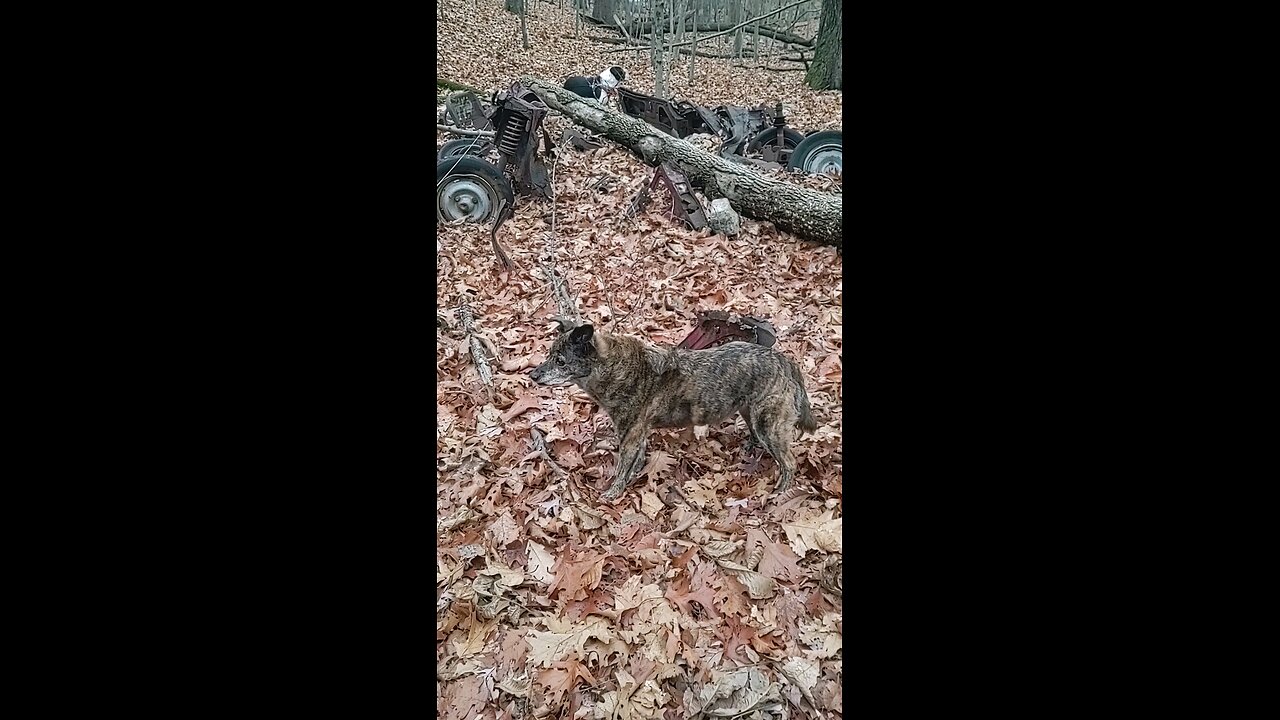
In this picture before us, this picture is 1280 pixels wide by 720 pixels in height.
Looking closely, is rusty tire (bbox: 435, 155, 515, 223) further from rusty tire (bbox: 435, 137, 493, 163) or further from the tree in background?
the tree in background

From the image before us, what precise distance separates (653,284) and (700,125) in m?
3.69

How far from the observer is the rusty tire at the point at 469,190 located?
20.5 feet

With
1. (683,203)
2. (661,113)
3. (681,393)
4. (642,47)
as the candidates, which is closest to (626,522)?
(681,393)

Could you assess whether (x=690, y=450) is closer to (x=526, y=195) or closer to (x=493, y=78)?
(x=526, y=195)

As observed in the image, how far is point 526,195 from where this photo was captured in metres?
6.73

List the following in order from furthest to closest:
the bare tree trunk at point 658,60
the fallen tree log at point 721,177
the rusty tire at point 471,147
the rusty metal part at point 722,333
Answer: the bare tree trunk at point 658,60
the rusty tire at point 471,147
the fallen tree log at point 721,177
the rusty metal part at point 722,333

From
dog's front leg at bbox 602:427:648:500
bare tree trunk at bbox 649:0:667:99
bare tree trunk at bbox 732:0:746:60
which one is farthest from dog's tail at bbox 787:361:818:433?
bare tree trunk at bbox 732:0:746:60

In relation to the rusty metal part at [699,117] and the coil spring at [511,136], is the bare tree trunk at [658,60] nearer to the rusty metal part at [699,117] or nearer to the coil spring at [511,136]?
the rusty metal part at [699,117]

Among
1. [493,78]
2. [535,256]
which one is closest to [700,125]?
[493,78]

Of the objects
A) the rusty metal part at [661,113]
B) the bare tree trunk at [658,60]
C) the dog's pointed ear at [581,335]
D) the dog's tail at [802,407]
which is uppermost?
the bare tree trunk at [658,60]

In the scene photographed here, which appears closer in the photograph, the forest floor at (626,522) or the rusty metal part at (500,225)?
the forest floor at (626,522)

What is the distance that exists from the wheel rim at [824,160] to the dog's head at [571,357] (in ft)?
16.1

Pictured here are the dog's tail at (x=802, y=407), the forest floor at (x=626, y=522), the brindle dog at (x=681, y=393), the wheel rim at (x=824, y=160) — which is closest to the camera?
the forest floor at (x=626, y=522)

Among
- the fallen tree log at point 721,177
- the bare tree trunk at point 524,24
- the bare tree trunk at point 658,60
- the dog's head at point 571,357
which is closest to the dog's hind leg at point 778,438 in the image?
the dog's head at point 571,357
